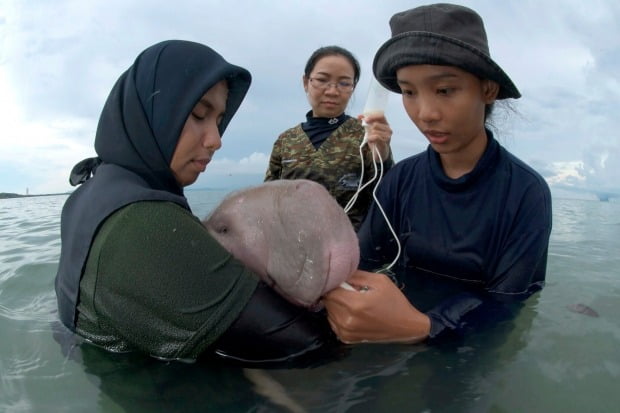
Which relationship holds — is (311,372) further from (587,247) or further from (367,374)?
(587,247)

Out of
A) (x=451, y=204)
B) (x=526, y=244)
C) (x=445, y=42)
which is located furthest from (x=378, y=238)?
(x=445, y=42)

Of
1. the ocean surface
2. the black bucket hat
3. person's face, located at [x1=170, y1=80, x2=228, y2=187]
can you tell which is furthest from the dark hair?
the ocean surface

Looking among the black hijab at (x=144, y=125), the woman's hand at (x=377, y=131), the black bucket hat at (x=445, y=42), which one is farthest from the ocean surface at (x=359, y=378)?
the woman's hand at (x=377, y=131)

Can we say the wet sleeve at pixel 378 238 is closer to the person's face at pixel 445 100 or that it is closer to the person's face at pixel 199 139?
the person's face at pixel 445 100

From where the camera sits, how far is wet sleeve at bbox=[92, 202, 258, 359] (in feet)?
5.57

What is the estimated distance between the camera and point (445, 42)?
2.34 metres

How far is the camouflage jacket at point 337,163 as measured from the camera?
480 centimetres

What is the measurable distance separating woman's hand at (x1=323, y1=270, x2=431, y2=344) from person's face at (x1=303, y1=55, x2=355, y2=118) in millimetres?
3254

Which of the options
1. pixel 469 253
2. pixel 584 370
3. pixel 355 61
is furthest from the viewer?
pixel 355 61

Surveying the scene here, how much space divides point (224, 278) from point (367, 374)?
0.83 m

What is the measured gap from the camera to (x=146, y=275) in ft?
5.54

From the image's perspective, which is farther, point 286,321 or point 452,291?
point 452,291

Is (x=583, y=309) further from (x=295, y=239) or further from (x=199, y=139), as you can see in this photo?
(x=199, y=139)

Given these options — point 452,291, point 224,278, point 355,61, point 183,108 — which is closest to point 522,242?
point 452,291
